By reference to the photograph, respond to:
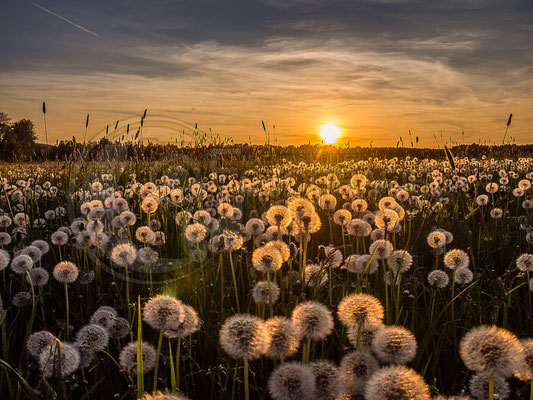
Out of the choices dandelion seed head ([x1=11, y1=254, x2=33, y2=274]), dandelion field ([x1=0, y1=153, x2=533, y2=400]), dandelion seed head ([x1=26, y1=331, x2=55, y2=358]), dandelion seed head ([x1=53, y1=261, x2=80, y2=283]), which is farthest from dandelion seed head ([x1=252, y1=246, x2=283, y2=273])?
dandelion seed head ([x1=11, y1=254, x2=33, y2=274])

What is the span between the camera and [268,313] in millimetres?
2830

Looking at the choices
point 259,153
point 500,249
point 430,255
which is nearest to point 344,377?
point 430,255

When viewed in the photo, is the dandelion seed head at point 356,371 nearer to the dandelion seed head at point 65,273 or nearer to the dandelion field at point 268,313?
the dandelion field at point 268,313

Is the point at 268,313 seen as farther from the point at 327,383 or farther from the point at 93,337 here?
the point at 327,383

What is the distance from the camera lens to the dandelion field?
155 centimetres

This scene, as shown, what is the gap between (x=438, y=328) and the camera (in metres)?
2.93

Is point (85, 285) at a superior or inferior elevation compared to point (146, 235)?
inferior

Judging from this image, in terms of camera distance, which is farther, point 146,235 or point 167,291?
point 146,235

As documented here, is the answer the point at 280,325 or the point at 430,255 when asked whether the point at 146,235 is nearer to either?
the point at 280,325

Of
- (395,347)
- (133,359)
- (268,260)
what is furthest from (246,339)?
(133,359)

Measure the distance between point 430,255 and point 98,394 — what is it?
A: 3.53 meters

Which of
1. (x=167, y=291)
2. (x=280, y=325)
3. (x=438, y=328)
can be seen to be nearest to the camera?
(x=280, y=325)

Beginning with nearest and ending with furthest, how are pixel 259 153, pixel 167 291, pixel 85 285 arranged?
pixel 167 291, pixel 85 285, pixel 259 153

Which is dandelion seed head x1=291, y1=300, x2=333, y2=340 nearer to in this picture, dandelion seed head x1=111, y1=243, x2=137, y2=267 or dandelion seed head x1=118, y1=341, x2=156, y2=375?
dandelion seed head x1=118, y1=341, x2=156, y2=375
